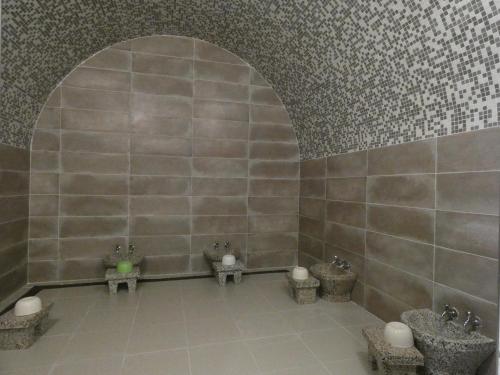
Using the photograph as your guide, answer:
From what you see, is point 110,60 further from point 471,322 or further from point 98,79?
point 471,322

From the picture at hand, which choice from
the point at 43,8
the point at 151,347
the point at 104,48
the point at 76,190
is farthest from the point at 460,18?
the point at 76,190

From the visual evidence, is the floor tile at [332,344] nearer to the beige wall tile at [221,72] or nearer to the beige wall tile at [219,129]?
the beige wall tile at [219,129]

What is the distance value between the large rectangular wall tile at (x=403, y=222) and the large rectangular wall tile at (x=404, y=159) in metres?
0.32

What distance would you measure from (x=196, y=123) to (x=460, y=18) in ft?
8.94

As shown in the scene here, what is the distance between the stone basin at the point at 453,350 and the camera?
58.2 inches

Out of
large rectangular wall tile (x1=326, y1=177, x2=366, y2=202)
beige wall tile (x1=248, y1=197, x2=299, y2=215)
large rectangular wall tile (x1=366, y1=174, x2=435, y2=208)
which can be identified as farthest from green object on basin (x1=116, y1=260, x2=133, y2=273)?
large rectangular wall tile (x1=366, y1=174, x2=435, y2=208)

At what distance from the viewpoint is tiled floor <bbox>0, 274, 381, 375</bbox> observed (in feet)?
5.80

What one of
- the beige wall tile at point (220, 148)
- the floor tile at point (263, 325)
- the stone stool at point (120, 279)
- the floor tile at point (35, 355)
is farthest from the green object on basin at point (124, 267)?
the beige wall tile at point (220, 148)

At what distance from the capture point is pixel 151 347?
1962mm

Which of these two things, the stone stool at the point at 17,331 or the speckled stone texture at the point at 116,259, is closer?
the stone stool at the point at 17,331

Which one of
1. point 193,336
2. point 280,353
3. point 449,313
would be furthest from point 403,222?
point 193,336

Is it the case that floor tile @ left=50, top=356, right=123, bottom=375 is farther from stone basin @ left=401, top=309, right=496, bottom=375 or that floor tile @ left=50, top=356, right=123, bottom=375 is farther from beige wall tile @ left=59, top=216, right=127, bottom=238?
stone basin @ left=401, top=309, right=496, bottom=375

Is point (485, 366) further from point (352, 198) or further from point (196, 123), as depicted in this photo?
point (196, 123)

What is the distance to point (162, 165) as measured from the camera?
3.38m
